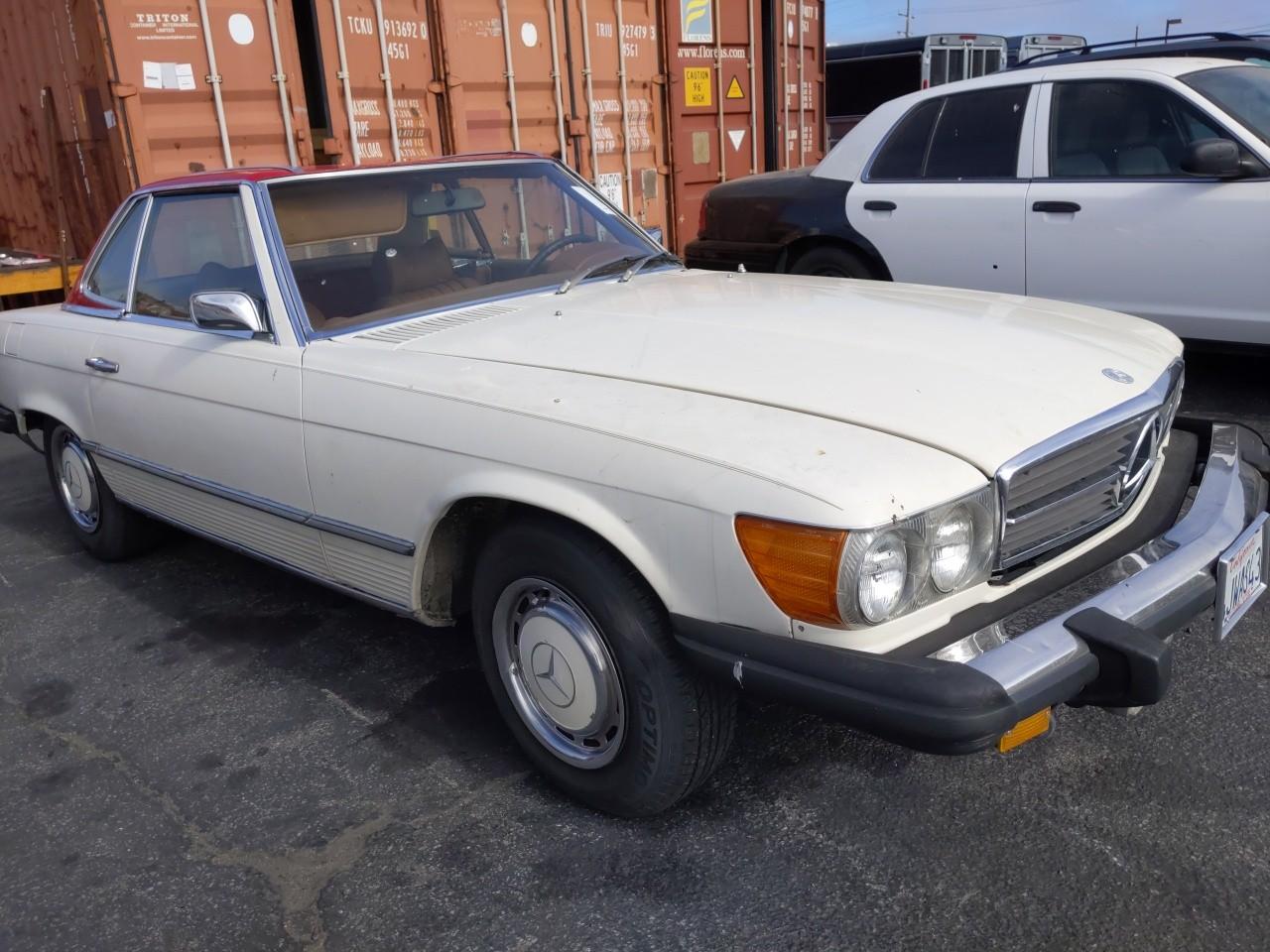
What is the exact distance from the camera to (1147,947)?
205 centimetres

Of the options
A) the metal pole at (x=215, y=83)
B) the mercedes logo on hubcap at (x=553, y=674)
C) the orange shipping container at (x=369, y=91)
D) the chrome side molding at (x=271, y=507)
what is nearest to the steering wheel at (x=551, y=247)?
the chrome side molding at (x=271, y=507)

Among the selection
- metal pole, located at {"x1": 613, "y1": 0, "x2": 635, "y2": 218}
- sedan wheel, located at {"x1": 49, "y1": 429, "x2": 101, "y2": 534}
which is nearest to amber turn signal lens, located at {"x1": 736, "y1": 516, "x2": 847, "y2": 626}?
sedan wheel, located at {"x1": 49, "y1": 429, "x2": 101, "y2": 534}

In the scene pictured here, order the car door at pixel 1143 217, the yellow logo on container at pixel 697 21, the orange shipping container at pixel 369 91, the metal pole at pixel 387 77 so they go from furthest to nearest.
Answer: the yellow logo on container at pixel 697 21 < the metal pole at pixel 387 77 < the orange shipping container at pixel 369 91 < the car door at pixel 1143 217

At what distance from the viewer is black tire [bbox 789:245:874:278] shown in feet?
19.8

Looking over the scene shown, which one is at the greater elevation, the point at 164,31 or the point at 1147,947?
the point at 164,31

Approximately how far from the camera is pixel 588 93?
29.0 feet

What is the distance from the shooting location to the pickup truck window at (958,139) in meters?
5.50

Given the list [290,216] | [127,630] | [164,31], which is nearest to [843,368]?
[290,216]

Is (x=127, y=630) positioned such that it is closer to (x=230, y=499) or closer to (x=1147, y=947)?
(x=230, y=499)

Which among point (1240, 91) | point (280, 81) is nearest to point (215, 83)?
point (280, 81)

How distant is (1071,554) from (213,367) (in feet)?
8.12

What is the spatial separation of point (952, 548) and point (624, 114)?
311 inches

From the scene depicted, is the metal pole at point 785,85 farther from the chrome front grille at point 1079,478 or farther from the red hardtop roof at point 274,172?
the chrome front grille at point 1079,478

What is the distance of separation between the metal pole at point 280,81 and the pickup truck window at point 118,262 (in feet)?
10.5
